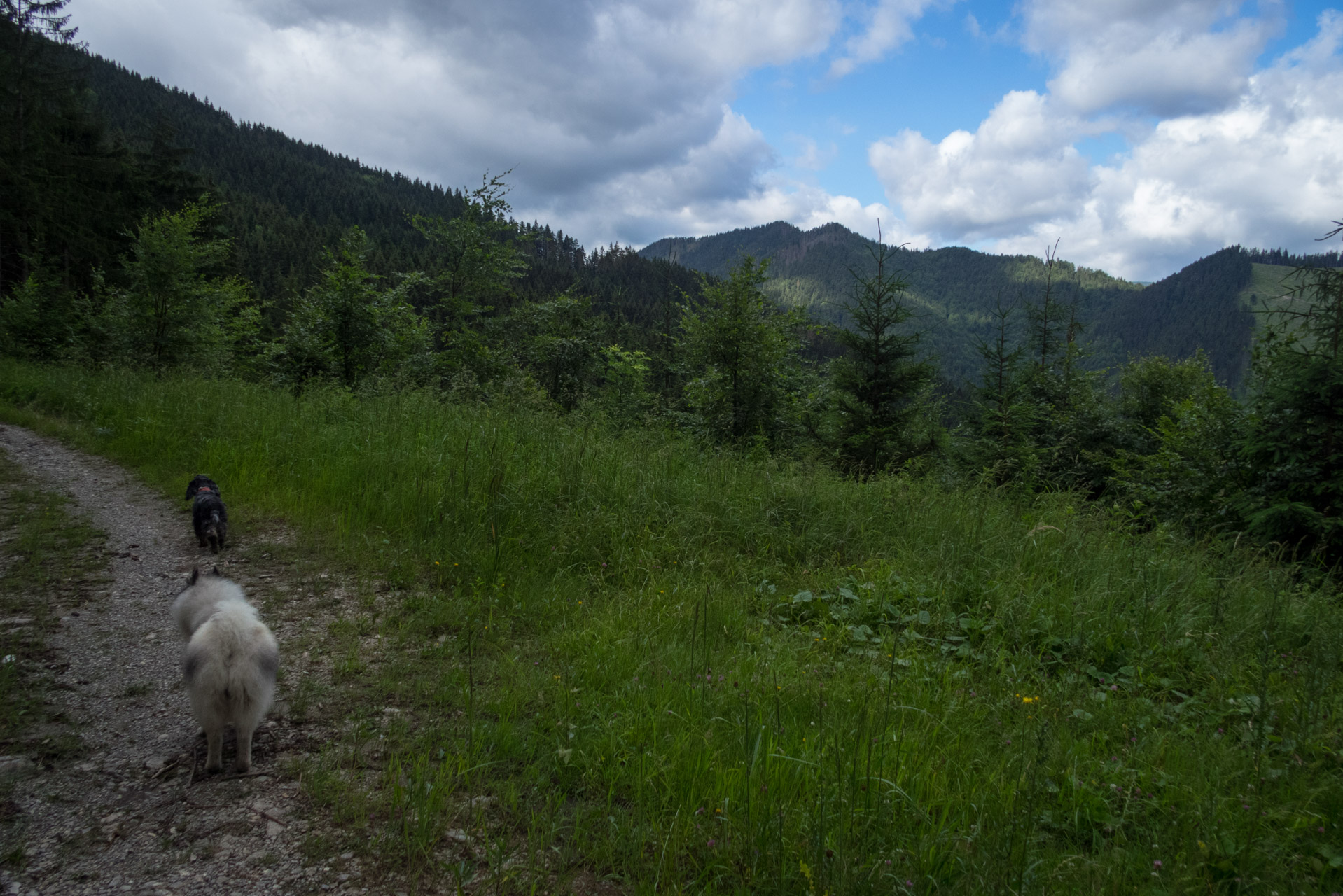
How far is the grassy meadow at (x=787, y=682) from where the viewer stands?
2.17 m

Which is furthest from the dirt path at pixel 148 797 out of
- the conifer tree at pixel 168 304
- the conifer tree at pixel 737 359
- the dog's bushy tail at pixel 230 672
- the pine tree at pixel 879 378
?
the conifer tree at pixel 168 304

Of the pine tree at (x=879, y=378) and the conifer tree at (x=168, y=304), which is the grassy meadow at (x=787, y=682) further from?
the conifer tree at (x=168, y=304)

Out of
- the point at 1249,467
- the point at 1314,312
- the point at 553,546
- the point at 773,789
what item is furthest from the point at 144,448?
the point at 1314,312

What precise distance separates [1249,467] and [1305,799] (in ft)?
27.2

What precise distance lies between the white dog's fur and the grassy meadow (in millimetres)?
359

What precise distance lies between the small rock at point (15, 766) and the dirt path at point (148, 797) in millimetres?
42

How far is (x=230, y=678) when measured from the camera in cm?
248

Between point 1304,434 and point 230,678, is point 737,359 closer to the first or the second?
point 1304,434

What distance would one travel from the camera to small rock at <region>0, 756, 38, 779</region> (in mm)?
2322

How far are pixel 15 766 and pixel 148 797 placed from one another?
582 mm

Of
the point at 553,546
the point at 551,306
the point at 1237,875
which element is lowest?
Answer: the point at 1237,875

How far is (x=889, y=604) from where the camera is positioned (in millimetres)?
4281

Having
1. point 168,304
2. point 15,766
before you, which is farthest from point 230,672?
point 168,304

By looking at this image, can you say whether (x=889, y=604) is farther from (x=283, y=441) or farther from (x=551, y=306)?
(x=551, y=306)
